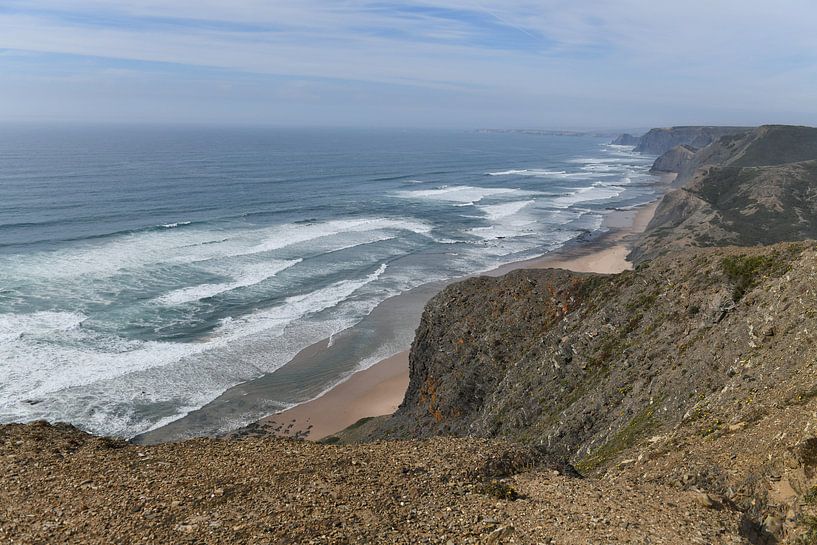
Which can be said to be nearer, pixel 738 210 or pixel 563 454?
pixel 563 454

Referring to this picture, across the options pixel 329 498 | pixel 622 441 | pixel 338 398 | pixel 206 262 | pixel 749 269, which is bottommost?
pixel 338 398

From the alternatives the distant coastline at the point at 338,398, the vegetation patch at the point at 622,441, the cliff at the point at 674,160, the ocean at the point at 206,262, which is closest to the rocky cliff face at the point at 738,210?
the ocean at the point at 206,262

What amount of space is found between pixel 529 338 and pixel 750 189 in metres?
70.1

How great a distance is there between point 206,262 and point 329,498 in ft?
178

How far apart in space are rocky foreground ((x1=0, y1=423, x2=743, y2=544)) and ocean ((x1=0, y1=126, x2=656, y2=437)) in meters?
20.0

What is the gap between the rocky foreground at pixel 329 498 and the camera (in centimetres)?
1170

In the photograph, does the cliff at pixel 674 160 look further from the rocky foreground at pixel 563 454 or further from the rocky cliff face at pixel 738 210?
the rocky foreground at pixel 563 454

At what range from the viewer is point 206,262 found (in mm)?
62812

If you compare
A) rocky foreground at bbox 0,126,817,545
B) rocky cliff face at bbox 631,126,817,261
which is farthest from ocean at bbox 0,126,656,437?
rocky foreground at bbox 0,126,817,545

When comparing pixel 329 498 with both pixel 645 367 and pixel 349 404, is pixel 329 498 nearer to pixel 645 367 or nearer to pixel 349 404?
pixel 645 367

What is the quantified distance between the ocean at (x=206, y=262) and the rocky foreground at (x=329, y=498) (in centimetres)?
2000

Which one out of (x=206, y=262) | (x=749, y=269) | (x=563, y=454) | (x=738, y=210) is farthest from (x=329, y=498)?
(x=738, y=210)

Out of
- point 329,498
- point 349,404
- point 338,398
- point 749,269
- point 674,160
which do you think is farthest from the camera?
point 674,160

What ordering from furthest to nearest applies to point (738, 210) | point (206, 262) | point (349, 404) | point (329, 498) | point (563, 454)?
point (738, 210)
point (206, 262)
point (349, 404)
point (563, 454)
point (329, 498)
